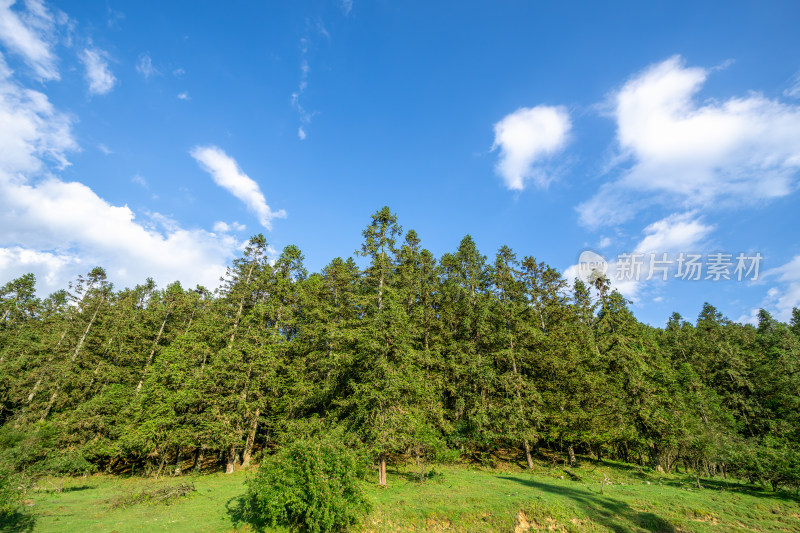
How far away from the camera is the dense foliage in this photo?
2250cm

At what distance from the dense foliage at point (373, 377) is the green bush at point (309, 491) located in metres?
5.03

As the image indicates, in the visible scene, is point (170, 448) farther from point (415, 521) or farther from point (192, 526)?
point (415, 521)

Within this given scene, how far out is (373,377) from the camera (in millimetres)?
19969

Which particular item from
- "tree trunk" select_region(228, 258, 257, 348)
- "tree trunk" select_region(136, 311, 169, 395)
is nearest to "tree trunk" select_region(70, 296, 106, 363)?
"tree trunk" select_region(136, 311, 169, 395)

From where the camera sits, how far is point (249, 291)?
32750mm

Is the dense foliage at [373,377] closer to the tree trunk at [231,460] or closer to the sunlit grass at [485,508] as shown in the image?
the tree trunk at [231,460]

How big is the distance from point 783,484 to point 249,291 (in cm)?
4608

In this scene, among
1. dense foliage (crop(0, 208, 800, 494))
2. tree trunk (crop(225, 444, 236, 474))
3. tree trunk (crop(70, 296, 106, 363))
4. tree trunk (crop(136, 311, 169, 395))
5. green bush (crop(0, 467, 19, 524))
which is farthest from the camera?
tree trunk (crop(70, 296, 106, 363))

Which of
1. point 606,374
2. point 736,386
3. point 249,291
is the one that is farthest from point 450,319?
point 736,386

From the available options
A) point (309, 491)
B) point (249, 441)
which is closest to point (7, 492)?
point (309, 491)

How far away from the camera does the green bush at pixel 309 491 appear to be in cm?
1277

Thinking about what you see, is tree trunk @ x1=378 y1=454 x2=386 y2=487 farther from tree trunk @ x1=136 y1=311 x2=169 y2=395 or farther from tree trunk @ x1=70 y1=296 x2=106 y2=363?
tree trunk @ x1=70 y1=296 x2=106 y2=363

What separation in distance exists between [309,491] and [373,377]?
764 centimetres

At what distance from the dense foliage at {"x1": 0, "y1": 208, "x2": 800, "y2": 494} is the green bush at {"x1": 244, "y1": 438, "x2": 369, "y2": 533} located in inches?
198
